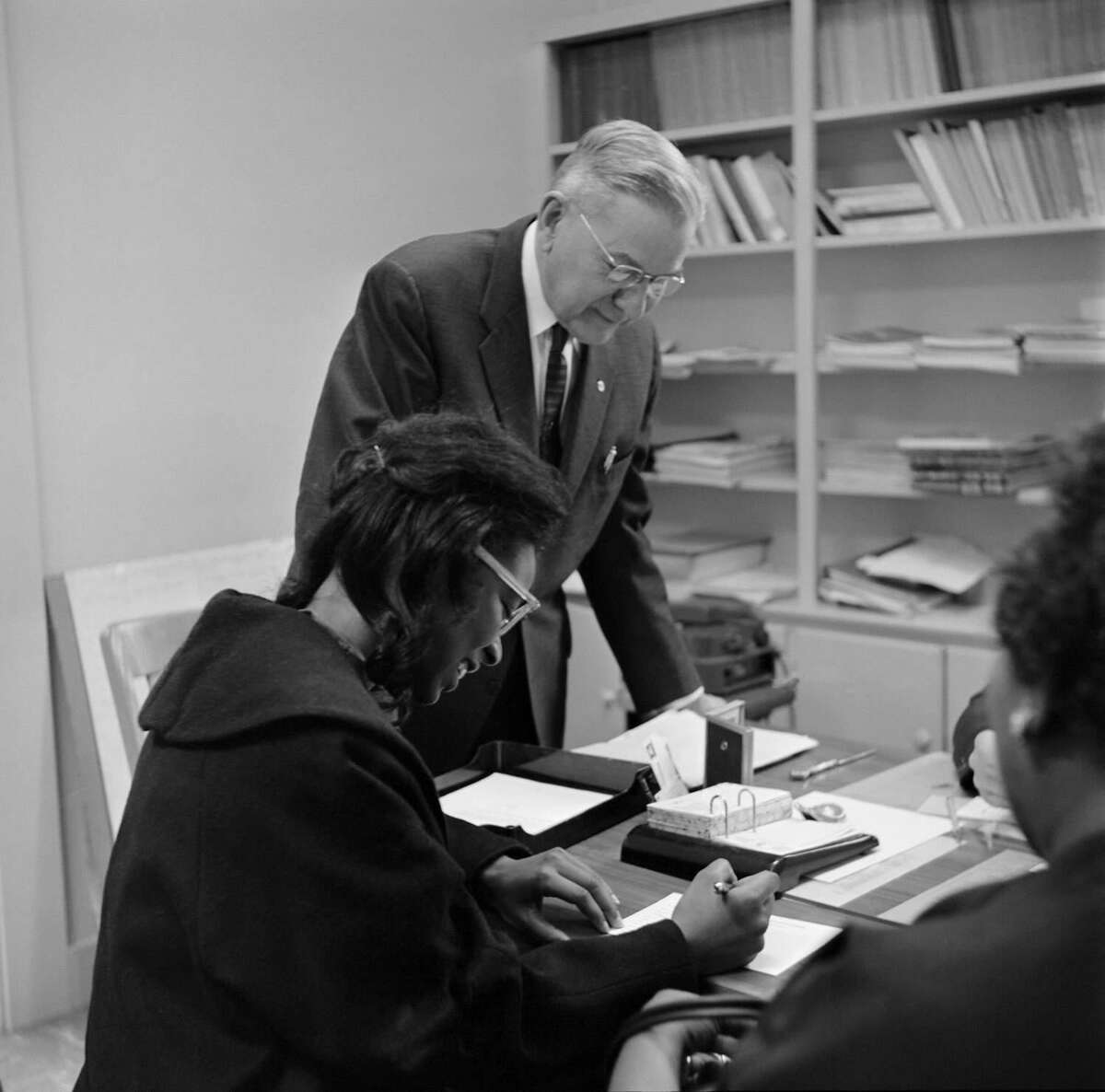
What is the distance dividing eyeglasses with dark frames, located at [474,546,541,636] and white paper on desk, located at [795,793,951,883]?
0.55 metres

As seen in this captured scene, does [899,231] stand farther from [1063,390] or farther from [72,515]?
[72,515]

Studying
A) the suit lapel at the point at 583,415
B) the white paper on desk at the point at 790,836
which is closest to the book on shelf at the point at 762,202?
the suit lapel at the point at 583,415

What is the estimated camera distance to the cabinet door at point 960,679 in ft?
11.2

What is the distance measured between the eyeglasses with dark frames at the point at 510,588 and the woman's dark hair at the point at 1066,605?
62 cm

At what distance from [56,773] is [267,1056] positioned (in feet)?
6.67

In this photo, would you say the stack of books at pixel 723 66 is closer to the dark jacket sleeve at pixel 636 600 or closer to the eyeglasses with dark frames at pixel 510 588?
the dark jacket sleeve at pixel 636 600

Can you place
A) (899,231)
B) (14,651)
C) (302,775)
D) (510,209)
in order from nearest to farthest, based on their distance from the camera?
(302,775)
(14,651)
(899,231)
(510,209)

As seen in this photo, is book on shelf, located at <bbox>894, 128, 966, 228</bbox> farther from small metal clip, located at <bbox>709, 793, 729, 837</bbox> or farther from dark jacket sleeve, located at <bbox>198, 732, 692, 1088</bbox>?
A: dark jacket sleeve, located at <bbox>198, 732, 692, 1088</bbox>

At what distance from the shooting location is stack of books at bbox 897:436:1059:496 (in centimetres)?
343

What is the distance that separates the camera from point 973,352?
3.44m

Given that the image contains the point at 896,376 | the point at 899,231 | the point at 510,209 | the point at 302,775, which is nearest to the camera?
the point at 302,775

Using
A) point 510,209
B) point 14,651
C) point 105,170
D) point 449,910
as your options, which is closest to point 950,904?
point 449,910

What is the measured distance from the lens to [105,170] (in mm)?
3094

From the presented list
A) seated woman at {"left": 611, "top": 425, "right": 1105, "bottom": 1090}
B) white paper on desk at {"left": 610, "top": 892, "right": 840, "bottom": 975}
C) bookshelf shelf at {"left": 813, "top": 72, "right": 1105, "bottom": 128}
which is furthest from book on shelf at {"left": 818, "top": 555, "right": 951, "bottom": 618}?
seated woman at {"left": 611, "top": 425, "right": 1105, "bottom": 1090}
